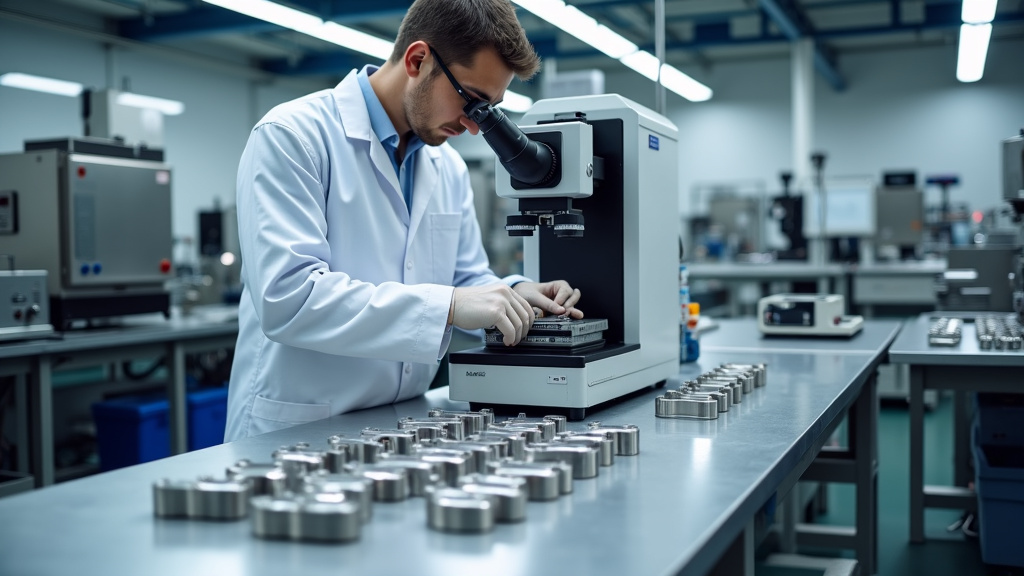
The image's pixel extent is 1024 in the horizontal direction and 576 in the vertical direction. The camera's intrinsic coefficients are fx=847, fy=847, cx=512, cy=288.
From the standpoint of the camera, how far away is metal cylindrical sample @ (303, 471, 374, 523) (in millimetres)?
753

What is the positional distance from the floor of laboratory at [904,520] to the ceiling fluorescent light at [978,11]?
311cm

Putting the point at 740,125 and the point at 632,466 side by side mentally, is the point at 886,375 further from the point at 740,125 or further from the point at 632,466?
the point at 740,125

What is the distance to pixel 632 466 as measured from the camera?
99 cm

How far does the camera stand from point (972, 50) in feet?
25.3

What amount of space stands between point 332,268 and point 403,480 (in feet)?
2.10

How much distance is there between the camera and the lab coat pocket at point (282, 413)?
1.38 metres

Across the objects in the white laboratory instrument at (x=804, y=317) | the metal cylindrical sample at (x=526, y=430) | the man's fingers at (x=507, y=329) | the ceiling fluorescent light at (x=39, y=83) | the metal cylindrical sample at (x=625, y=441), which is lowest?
the metal cylindrical sample at (x=625, y=441)

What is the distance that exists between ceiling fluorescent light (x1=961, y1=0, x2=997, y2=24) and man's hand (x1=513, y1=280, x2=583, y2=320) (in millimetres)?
5584

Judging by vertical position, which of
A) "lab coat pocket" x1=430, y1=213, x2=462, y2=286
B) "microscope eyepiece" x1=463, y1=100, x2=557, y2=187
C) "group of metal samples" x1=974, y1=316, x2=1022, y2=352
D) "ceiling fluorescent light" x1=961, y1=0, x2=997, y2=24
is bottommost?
"group of metal samples" x1=974, y1=316, x2=1022, y2=352

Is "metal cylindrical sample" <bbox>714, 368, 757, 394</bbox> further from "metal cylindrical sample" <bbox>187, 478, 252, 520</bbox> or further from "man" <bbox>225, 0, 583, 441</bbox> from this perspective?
"metal cylindrical sample" <bbox>187, 478, 252, 520</bbox>

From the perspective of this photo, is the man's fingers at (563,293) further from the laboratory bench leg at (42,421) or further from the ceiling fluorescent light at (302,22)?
the ceiling fluorescent light at (302,22)

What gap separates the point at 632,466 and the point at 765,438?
0.78 feet

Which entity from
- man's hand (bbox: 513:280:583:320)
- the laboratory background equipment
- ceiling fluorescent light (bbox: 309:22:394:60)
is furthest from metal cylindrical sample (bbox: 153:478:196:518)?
ceiling fluorescent light (bbox: 309:22:394:60)

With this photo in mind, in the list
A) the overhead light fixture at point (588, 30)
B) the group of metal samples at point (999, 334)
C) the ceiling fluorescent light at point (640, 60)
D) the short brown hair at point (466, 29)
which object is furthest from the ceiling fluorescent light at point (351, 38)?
the short brown hair at point (466, 29)
